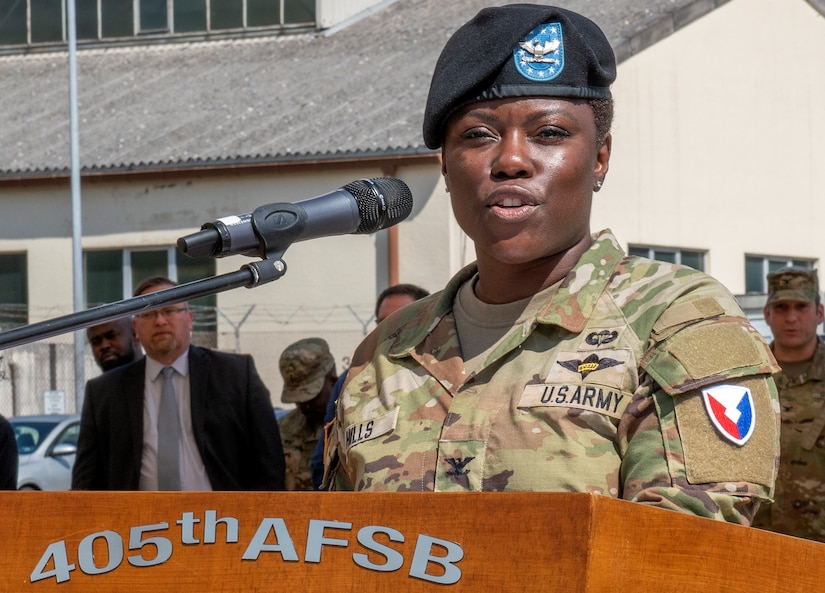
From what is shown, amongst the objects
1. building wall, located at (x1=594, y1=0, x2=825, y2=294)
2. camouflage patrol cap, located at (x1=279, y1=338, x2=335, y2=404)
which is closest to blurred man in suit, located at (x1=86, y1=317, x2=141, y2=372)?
camouflage patrol cap, located at (x1=279, y1=338, x2=335, y2=404)

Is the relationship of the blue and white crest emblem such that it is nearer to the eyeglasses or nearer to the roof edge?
the eyeglasses

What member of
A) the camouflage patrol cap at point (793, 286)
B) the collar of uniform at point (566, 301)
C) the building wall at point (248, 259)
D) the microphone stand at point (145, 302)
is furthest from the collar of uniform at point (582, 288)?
the building wall at point (248, 259)

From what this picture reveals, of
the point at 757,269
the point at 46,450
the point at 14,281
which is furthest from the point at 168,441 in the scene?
the point at 757,269

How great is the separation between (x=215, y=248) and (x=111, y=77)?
69.5 feet

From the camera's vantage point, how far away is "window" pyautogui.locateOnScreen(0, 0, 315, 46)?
75.3ft

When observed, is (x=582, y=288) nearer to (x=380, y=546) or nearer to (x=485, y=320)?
(x=485, y=320)

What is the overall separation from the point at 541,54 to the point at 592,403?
1.79 ft

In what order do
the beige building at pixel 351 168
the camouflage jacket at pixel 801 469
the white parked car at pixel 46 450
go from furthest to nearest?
1. the beige building at pixel 351 168
2. the white parked car at pixel 46 450
3. the camouflage jacket at pixel 801 469

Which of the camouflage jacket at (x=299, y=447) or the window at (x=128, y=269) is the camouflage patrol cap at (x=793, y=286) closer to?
the camouflage jacket at (x=299, y=447)

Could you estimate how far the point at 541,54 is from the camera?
7.04 ft

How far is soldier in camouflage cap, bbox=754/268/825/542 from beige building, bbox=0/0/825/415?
33.0 ft

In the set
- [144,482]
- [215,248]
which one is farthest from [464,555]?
[144,482]

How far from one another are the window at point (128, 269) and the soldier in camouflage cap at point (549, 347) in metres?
16.1

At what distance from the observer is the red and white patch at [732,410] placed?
1.85m
